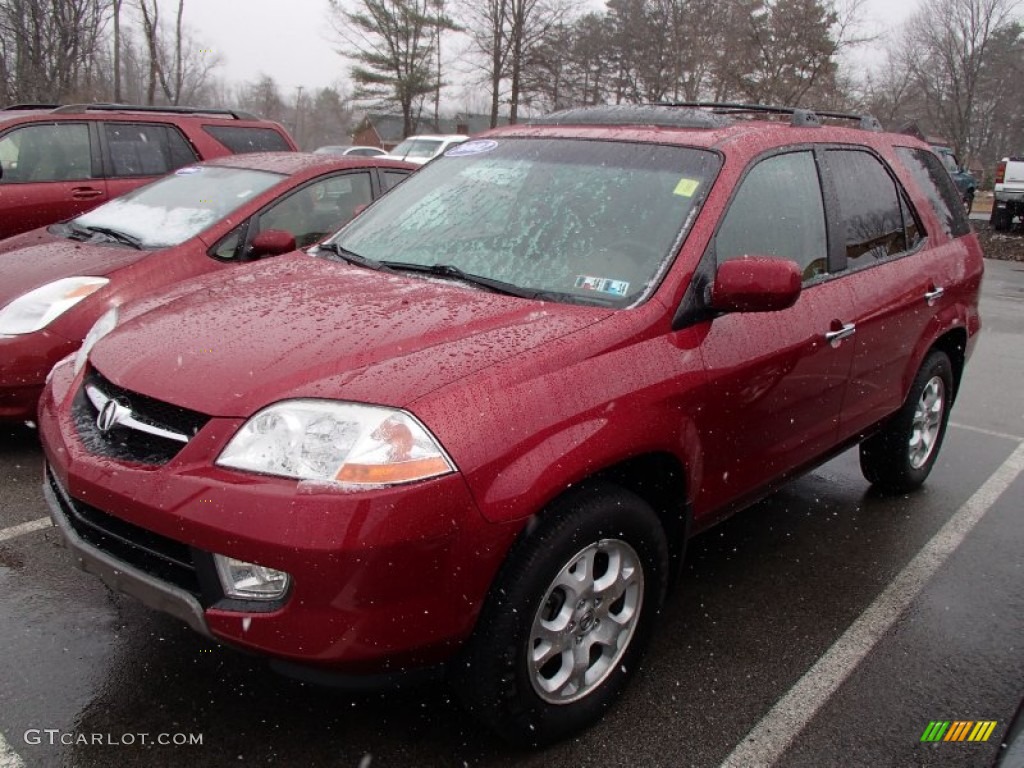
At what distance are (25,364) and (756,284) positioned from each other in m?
3.37

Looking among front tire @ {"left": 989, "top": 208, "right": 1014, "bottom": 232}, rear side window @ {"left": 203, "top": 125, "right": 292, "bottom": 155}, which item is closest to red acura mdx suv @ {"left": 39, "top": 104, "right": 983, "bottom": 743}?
rear side window @ {"left": 203, "top": 125, "right": 292, "bottom": 155}

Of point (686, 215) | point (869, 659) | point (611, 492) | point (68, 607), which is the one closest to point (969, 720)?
point (869, 659)

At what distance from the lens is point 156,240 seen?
4781 millimetres

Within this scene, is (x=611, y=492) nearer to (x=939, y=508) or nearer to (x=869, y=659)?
(x=869, y=659)

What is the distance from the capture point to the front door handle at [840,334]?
3229 mm

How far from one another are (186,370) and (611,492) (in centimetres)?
118

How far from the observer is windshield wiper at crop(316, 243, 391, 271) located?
122 inches

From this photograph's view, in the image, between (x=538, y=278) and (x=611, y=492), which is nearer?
(x=611, y=492)

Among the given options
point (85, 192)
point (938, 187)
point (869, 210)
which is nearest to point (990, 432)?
point (938, 187)

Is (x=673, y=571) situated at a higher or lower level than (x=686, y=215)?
lower

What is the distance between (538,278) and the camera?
2783 mm

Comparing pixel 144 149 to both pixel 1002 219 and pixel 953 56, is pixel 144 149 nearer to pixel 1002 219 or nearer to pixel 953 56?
pixel 1002 219

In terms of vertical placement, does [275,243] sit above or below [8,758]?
above

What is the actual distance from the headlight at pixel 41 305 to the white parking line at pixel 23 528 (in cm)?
100
